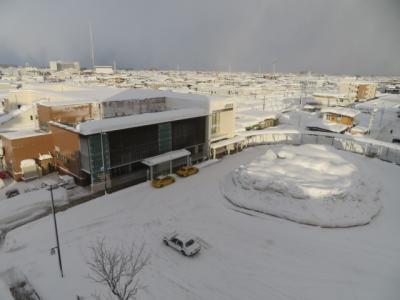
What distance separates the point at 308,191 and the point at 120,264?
1504 cm

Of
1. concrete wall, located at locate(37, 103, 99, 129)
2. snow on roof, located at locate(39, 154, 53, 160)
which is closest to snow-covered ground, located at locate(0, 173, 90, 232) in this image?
snow on roof, located at locate(39, 154, 53, 160)

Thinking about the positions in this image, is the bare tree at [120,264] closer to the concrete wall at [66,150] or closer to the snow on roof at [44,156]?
the concrete wall at [66,150]

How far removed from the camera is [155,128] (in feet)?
97.3

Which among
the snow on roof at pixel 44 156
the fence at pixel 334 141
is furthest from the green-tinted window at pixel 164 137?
the fence at pixel 334 141

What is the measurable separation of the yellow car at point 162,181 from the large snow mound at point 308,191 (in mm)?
5174

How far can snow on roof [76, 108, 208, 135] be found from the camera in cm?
2472

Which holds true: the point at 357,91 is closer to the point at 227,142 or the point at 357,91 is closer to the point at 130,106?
the point at 227,142

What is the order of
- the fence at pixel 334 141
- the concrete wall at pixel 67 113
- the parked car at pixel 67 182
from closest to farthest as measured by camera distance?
the parked car at pixel 67 182
the concrete wall at pixel 67 113
the fence at pixel 334 141

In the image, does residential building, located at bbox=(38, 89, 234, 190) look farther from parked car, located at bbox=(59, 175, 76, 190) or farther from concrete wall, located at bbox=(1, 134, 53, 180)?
concrete wall, located at bbox=(1, 134, 53, 180)

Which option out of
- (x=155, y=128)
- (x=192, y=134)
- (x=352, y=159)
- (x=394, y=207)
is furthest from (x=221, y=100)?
(x=394, y=207)

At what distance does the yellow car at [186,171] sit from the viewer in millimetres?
29594

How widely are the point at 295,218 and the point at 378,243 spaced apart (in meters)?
5.43

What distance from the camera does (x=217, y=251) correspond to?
18.0 m

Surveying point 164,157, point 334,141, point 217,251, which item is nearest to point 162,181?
point 164,157
